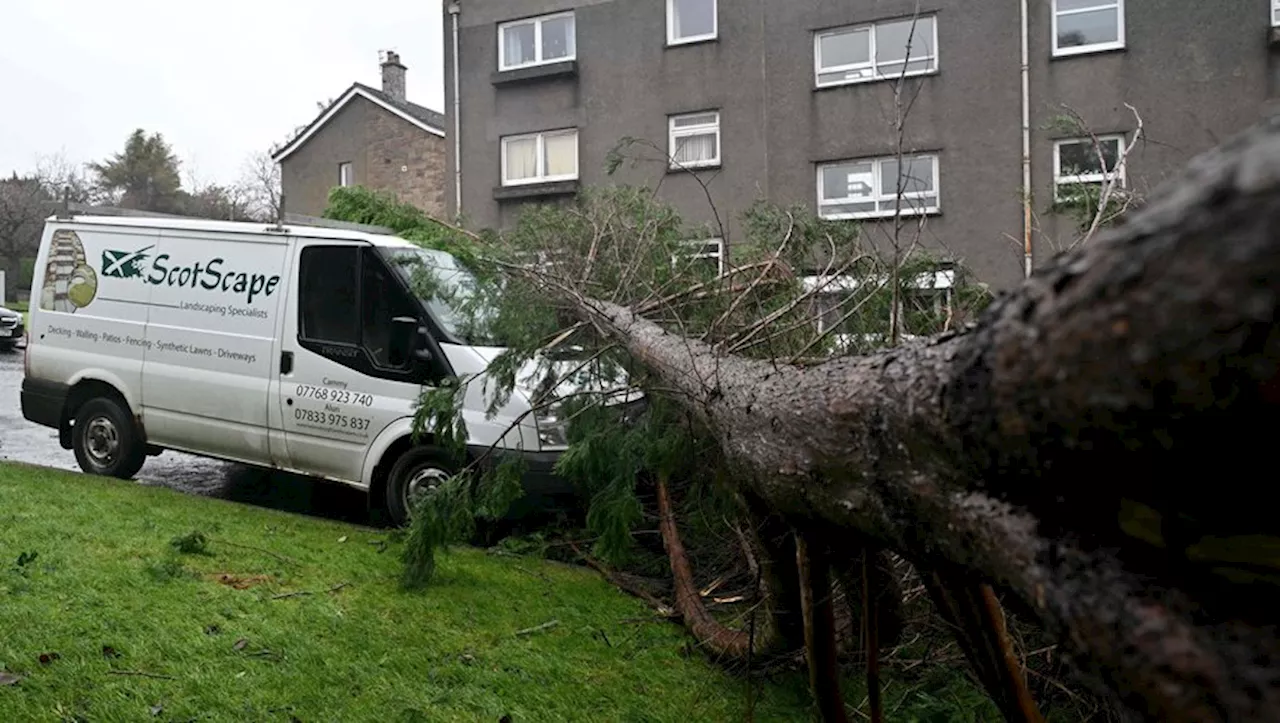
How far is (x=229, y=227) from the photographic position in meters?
7.53

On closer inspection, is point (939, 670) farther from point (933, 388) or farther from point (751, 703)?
point (933, 388)

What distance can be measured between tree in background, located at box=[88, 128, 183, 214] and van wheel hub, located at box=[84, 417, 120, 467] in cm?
5332

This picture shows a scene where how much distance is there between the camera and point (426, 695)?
3684 mm

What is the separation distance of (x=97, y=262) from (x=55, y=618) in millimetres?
4936

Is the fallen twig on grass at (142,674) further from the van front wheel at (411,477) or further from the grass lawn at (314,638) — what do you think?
the van front wheel at (411,477)

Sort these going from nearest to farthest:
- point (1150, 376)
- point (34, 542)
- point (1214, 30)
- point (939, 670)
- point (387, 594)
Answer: point (1150, 376) < point (939, 670) < point (387, 594) < point (34, 542) < point (1214, 30)

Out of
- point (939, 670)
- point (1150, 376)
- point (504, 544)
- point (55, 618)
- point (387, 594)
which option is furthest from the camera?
point (504, 544)

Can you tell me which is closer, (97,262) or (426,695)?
(426,695)

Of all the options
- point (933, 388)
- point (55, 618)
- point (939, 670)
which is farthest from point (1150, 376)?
point (55, 618)

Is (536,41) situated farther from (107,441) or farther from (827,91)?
(107,441)

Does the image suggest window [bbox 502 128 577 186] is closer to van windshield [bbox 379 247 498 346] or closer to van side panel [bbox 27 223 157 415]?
van side panel [bbox 27 223 157 415]

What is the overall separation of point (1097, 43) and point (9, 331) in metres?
22.8

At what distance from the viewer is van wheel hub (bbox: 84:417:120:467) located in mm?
8039

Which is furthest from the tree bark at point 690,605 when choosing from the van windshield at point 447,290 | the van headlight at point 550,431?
the van windshield at point 447,290
